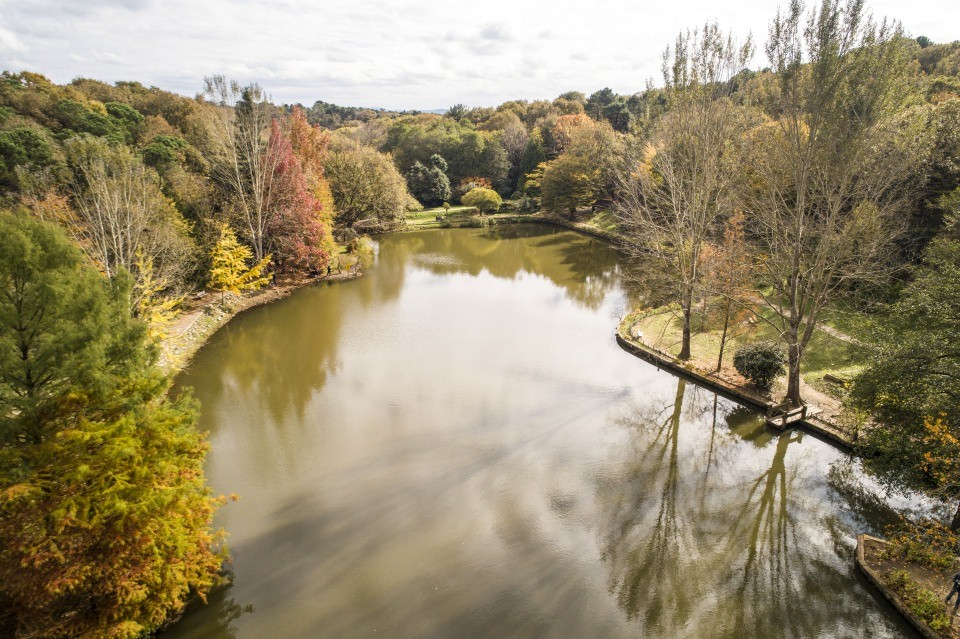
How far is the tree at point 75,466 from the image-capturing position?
685cm

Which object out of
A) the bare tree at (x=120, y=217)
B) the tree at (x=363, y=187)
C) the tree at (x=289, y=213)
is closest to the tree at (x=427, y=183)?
the tree at (x=363, y=187)

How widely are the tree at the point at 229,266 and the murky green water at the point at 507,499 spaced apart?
12.8 ft

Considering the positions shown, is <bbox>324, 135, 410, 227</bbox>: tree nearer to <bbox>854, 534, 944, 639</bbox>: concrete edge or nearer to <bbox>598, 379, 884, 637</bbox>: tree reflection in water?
<bbox>598, 379, 884, 637</bbox>: tree reflection in water

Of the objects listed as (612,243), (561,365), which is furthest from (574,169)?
(561,365)

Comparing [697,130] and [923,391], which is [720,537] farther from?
[697,130]

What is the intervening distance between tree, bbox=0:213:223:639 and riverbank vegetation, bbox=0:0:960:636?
0.04m

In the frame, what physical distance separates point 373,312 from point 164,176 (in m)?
12.6

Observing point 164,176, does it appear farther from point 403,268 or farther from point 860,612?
point 860,612

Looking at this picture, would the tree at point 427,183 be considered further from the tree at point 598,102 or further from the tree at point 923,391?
the tree at point 923,391

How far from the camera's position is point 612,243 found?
133ft

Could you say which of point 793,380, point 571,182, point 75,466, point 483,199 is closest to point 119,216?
point 75,466

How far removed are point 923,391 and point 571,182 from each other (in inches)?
1544

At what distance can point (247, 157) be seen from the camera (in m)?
25.9

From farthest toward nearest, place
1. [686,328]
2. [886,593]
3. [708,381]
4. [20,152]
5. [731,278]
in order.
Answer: [20,152], [686,328], [708,381], [731,278], [886,593]
